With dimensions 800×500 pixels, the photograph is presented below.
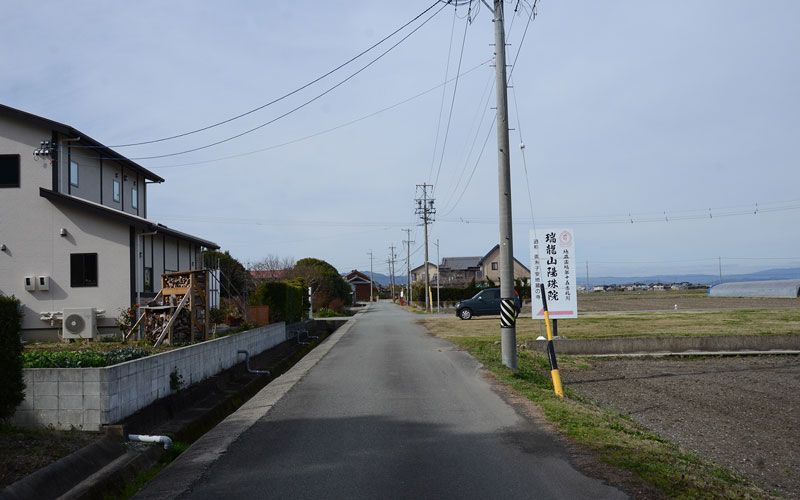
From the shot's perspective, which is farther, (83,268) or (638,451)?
(83,268)

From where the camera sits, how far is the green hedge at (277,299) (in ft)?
68.8

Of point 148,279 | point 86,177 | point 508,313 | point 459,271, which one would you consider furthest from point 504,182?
point 459,271

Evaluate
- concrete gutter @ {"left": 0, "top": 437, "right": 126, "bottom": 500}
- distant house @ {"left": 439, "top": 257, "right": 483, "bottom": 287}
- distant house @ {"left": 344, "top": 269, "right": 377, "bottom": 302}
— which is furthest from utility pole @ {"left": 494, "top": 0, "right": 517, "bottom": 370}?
distant house @ {"left": 344, "top": 269, "right": 377, "bottom": 302}

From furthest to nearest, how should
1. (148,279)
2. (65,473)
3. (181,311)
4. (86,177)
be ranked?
(86,177), (148,279), (181,311), (65,473)

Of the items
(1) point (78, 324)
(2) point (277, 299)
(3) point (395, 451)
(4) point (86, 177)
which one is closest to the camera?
(3) point (395, 451)

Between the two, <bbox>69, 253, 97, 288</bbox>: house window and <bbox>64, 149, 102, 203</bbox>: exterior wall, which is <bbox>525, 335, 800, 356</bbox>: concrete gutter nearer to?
<bbox>69, 253, 97, 288</bbox>: house window

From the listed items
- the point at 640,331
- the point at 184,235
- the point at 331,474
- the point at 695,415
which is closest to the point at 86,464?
the point at 331,474

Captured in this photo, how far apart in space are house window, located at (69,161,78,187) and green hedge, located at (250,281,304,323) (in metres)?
6.66

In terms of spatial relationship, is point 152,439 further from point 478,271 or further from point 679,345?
point 478,271

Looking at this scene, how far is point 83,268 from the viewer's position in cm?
1734

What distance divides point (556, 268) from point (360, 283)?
93.8m

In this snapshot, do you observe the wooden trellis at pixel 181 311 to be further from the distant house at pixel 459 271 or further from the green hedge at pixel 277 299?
the distant house at pixel 459 271

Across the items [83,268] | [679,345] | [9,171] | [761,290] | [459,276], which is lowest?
[679,345]

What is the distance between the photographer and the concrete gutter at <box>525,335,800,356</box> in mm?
17125
